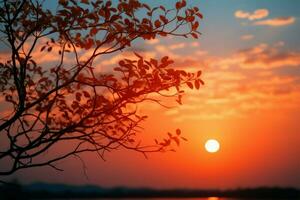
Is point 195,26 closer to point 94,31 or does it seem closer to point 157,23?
point 157,23

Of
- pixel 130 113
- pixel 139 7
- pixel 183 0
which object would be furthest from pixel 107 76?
pixel 183 0

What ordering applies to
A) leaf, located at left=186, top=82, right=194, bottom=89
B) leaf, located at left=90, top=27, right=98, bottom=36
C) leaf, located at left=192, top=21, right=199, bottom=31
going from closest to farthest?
1. leaf, located at left=186, top=82, right=194, bottom=89
2. leaf, located at left=192, top=21, right=199, bottom=31
3. leaf, located at left=90, top=27, right=98, bottom=36

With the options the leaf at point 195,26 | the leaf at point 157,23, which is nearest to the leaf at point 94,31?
the leaf at point 157,23

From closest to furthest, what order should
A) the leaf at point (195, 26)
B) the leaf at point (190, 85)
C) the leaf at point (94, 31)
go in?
the leaf at point (190, 85), the leaf at point (195, 26), the leaf at point (94, 31)

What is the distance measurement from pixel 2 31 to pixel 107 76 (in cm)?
225

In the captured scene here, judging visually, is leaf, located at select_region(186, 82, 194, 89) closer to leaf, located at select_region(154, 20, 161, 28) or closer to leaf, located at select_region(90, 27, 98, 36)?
leaf, located at select_region(154, 20, 161, 28)

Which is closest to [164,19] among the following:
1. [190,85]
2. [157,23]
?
[157,23]

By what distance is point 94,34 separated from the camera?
8938 mm

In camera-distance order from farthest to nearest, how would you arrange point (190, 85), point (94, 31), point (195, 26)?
point (94, 31)
point (195, 26)
point (190, 85)

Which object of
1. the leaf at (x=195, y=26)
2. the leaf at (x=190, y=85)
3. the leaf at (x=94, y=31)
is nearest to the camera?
the leaf at (x=190, y=85)

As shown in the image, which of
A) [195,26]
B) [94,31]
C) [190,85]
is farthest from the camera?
[94,31]

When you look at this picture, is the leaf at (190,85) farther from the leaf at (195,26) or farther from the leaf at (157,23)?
the leaf at (157,23)

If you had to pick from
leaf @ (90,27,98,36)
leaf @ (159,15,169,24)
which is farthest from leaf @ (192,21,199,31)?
leaf @ (90,27,98,36)

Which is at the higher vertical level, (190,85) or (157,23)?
(157,23)
